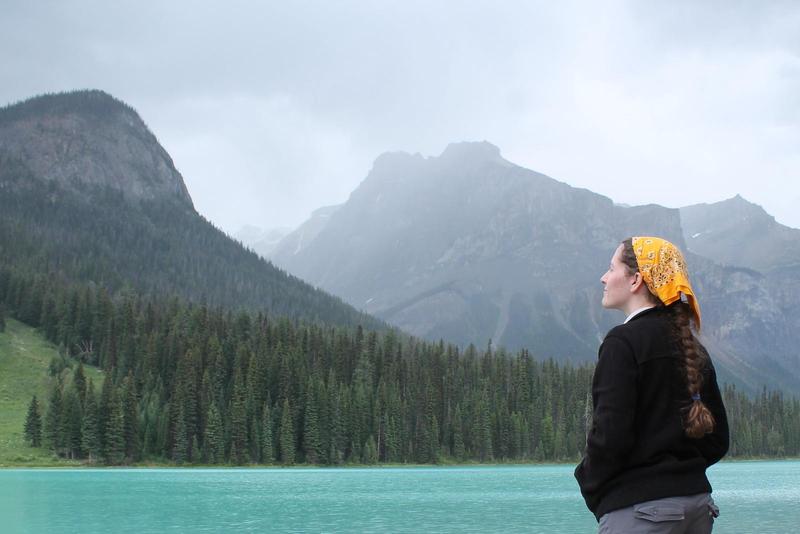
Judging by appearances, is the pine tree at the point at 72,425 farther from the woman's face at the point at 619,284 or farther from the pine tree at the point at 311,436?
the woman's face at the point at 619,284

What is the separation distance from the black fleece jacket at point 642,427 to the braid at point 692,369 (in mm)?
51

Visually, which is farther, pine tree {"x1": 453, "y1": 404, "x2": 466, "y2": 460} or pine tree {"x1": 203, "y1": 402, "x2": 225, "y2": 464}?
pine tree {"x1": 453, "y1": 404, "x2": 466, "y2": 460}

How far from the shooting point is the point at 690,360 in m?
6.39

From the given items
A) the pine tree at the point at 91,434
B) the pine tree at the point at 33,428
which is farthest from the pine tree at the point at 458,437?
the pine tree at the point at 33,428

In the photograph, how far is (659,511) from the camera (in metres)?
6.22

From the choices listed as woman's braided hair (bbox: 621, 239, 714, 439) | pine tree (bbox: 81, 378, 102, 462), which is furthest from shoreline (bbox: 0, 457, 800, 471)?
woman's braided hair (bbox: 621, 239, 714, 439)

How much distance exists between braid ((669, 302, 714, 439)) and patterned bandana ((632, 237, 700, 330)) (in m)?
0.09

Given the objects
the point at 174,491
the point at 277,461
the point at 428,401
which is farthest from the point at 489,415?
the point at 174,491

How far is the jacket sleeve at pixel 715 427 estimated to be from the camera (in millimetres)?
6574

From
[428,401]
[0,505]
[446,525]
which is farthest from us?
[428,401]

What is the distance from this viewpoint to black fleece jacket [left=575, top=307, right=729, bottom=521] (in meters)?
6.30

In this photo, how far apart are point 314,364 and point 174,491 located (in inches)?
3226

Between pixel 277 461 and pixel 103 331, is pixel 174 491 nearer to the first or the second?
pixel 277 461

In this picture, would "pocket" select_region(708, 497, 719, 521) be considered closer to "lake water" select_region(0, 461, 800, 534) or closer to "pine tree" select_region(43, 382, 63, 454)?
"lake water" select_region(0, 461, 800, 534)
